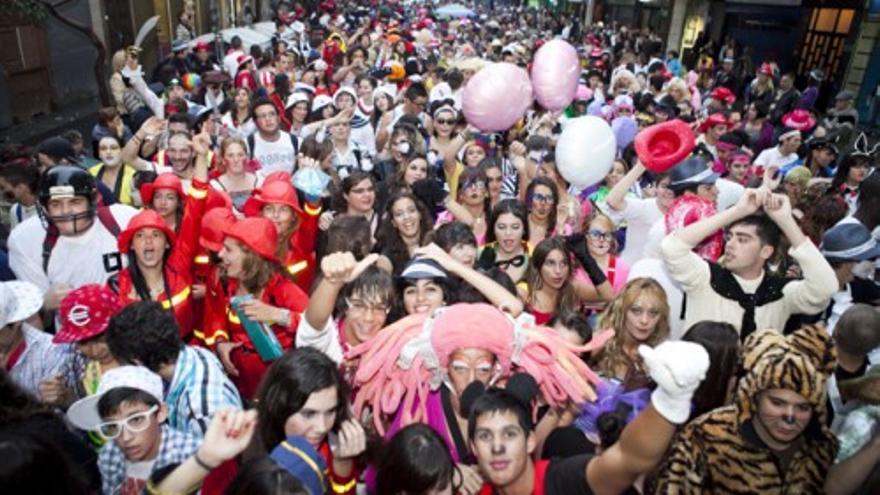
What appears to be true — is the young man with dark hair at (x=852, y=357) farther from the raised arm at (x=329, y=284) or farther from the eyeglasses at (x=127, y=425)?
the eyeglasses at (x=127, y=425)

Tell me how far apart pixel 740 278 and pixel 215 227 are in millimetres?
2951

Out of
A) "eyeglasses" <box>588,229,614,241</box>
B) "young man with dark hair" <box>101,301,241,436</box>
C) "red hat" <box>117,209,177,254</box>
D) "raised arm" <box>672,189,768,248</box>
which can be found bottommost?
"young man with dark hair" <box>101,301,241,436</box>

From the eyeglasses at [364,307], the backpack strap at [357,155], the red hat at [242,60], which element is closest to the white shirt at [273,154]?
the backpack strap at [357,155]

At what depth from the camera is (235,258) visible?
3303 millimetres

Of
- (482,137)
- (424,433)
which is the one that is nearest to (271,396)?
(424,433)

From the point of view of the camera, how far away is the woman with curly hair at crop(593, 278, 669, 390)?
10.1ft

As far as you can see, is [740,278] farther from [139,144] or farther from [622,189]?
[139,144]

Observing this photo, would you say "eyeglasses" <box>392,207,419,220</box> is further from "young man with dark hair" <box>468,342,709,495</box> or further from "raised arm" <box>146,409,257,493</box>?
"raised arm" <box>146,409,257,493</box>

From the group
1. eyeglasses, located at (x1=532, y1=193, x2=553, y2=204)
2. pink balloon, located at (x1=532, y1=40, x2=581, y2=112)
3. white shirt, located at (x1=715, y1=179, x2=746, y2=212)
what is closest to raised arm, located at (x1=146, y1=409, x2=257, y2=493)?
eyeglasses, located at (x1=532, y1=193, x2=553, y2=204)

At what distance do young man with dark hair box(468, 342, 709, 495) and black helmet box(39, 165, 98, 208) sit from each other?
2685 mm

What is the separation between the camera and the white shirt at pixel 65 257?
Result: 3.56 metres

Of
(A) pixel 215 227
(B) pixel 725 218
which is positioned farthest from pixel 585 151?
(A) pixel 215 227

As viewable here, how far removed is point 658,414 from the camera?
5.63 feet

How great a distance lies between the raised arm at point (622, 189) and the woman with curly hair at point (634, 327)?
4.51 ft
